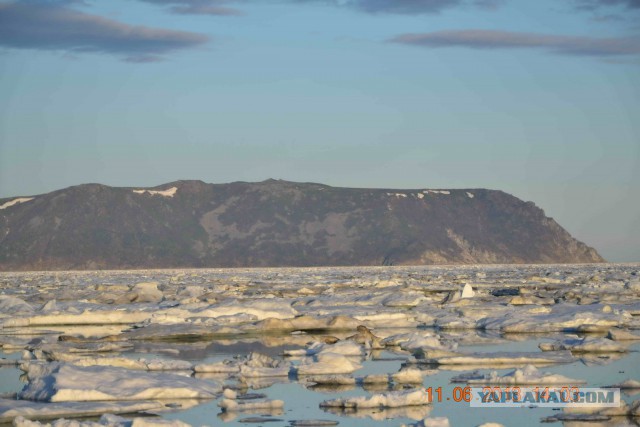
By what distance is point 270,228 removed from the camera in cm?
15775

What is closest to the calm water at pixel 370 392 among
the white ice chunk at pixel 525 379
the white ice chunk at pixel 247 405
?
the white ice chunk at pixel 247 405

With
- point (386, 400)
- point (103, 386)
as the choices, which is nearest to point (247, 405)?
point (386, 400)

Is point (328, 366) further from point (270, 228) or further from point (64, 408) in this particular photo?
point (270, 228)

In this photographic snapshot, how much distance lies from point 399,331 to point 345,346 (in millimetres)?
4324

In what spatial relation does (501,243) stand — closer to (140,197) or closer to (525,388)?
(140,197)

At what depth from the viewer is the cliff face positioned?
480ft

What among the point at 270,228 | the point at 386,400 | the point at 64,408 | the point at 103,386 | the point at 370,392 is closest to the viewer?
the point at 64,408

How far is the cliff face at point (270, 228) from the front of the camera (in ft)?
480

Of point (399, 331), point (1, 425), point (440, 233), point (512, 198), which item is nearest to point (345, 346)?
point (399, 331)

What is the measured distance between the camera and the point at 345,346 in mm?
16281

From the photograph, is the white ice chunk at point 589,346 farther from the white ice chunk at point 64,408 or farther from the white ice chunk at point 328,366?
the white ice chunk at point 64,408

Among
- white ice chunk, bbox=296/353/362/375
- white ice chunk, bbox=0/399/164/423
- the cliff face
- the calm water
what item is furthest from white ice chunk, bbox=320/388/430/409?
the cliff face

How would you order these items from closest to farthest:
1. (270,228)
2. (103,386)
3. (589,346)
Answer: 1. (103,386)
2. (589,346)
3. (270,228)

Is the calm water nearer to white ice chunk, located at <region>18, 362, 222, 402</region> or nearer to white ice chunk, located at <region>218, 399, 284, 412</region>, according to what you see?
white ice chunk, located at <region>218, 399, 284, 412</region>
